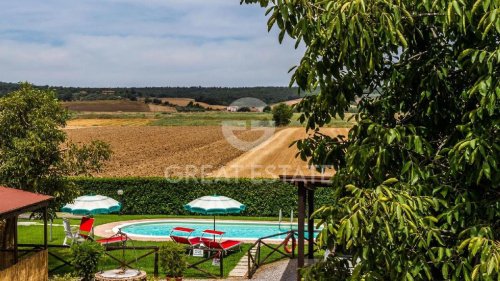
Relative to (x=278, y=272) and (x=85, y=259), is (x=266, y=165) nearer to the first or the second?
(x=278, y=272)

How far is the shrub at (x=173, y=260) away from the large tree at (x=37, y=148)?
135 inches

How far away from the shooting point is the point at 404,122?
272 inches

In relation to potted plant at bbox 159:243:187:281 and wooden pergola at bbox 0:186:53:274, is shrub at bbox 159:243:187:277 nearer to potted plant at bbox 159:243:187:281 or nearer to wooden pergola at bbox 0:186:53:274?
potted plant at bbox 159:243:187:281

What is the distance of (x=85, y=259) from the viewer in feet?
52.2

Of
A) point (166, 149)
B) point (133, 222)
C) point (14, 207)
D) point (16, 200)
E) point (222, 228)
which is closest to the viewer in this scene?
point (14, 207)

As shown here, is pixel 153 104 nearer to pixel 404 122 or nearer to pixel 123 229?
pixel 123 229

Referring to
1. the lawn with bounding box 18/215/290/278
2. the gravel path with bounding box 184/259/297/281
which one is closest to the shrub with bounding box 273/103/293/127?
the lawn with bounding box 18/215/290/278

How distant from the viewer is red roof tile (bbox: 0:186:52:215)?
12741 millimetres

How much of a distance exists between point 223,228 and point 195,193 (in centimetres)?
280

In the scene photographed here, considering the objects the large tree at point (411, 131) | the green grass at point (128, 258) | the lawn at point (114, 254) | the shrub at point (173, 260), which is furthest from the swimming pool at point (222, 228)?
the large tree at point (411, 131)

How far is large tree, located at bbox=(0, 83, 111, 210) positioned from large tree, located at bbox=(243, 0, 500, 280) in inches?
467

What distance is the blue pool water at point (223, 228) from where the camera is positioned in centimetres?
2781

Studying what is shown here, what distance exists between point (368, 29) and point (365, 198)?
4.93ft

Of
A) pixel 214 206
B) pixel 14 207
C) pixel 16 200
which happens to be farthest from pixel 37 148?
pixel 214 206
